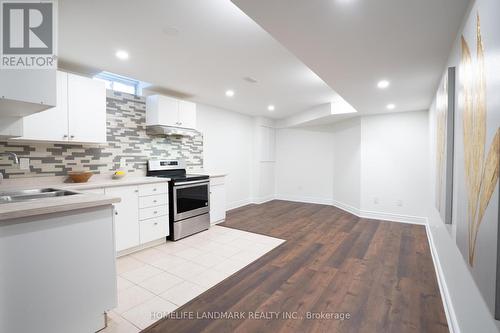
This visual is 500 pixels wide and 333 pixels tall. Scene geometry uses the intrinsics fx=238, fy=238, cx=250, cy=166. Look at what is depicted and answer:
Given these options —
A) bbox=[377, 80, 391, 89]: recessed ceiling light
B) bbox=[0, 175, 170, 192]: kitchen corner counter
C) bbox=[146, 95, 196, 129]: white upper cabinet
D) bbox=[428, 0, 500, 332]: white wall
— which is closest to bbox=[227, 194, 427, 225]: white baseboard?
bbox=[428, 0, 500, 332]: white wall

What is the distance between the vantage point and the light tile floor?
194cm

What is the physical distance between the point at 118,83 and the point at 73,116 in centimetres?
107

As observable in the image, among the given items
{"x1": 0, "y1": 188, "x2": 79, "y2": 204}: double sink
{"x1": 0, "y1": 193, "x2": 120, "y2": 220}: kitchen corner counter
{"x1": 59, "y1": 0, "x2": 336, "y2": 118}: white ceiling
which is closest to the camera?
{"x1": 0, "y1": 193, "x2": 120, "y2": 220}: kitchen corner counter

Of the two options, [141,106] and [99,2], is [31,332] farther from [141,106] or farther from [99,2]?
[141,106]

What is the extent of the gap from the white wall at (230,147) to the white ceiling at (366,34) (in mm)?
2884

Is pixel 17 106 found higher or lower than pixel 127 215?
higher

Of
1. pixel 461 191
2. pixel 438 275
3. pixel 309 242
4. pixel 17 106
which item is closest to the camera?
pixel 461 191

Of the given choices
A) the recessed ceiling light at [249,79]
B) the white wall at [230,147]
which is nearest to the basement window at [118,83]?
the white wall at [230,147]

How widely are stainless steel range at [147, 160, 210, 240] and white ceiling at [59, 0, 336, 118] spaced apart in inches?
52.8

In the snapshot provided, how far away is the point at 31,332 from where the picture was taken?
4.65ft

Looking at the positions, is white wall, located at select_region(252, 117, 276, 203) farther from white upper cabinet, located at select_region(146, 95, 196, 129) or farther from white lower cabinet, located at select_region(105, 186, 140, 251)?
white lower cabinet, located at select_region(105, 186, 140, 251)

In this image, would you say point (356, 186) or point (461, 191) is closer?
point (461, 191)

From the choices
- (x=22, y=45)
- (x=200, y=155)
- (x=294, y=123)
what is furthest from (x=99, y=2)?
(x=294, y=123)

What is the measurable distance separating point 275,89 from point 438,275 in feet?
10.5
